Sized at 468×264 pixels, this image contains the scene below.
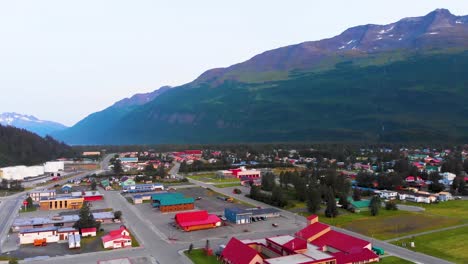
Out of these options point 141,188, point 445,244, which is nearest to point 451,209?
point 445,244

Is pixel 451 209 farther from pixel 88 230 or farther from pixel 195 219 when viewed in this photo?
pixel 88 230

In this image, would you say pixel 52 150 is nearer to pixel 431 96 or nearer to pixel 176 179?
pixel 176 179

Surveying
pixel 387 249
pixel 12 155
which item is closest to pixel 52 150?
pixel 12 155

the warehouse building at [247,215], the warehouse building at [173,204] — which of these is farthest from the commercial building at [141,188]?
the warehouse building at [247,215]

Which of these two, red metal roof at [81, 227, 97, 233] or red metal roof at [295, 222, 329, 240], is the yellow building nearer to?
red metal roof at [81, 227, 97, 233]

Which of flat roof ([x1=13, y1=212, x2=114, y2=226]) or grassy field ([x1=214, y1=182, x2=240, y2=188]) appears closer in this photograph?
flat roof ([x1=13, y1=212, x2=114, y2=226])

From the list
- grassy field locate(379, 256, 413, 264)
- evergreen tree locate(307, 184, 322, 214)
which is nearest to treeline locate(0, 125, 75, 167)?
evergreen tree locate(307, 184, 322, 214)

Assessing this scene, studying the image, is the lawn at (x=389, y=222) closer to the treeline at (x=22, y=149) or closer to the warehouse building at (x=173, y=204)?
the warehouse building at (x=173, y=204)
